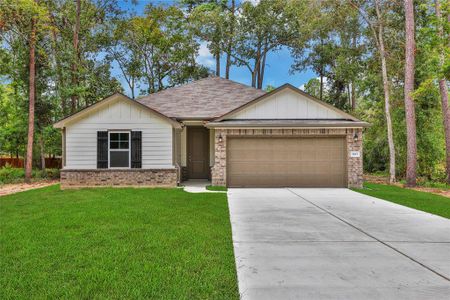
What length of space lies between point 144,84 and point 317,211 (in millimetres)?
21301

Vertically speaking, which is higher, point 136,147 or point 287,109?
point 287,109

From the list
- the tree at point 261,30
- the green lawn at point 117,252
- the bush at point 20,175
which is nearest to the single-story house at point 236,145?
the green lawn at point 117,252

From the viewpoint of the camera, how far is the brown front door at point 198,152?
14320 mm

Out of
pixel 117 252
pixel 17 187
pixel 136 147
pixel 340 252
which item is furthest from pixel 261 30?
pixel 117 252

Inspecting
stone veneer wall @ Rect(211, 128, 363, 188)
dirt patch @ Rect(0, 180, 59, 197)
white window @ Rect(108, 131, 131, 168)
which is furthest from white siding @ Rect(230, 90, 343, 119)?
dirt patch @ Rect(0, 180, 59, 197)

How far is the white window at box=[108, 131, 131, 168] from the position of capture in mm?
11812

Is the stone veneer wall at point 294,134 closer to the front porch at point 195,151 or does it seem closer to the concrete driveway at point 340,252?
the front porch at point 195,151

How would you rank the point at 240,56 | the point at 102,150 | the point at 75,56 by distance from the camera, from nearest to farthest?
the point at 102,150, the point at 75,56, the point at 240,56

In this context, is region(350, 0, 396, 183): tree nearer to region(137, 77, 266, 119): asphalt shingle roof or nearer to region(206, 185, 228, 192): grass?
region(137, 77, 266, 119): asphalt shingle roof

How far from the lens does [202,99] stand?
15.2 meters

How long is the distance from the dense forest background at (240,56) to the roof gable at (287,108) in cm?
309

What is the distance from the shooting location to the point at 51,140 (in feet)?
59.3

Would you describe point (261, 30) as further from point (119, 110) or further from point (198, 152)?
point (119, 110)

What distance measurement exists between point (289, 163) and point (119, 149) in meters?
6.65
